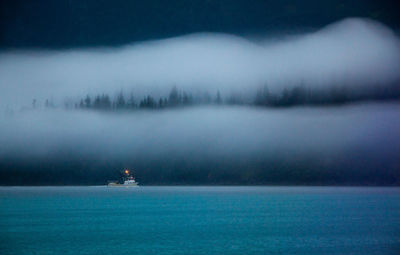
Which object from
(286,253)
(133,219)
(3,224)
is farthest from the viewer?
(133,219)

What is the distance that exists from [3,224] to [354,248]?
143 ft

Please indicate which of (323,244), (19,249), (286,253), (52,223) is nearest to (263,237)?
(323,244)

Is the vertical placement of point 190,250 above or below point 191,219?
above

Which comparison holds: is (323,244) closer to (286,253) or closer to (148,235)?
(286,253)

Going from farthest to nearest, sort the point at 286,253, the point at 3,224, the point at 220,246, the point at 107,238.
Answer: the point at 3,224 < the point at 107,238 < the point at 220,246 < the point at 286,253

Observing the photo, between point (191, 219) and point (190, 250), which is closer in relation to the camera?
point (190, 250)

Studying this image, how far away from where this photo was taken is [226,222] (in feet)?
258

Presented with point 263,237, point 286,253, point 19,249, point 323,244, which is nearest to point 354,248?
point 323,244

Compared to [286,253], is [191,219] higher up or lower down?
lower down

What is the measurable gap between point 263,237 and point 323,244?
760 cm

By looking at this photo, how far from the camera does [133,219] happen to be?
276 ft

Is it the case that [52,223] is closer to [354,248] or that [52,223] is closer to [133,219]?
[133,219]

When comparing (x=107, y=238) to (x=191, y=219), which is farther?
(x=191, y=219)

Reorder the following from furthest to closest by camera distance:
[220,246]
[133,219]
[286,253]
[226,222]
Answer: [133,219] → [226,222] → [220,246] → [286,253]
